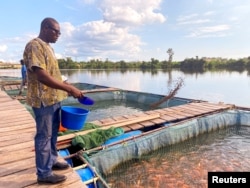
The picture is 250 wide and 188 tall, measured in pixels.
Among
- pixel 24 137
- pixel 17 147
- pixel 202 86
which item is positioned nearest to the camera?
pixel 17 147

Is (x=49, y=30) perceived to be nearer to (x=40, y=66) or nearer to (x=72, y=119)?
(x=40, y=66)

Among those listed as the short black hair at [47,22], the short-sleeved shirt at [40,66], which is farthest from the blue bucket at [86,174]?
the short black hair at [47,22]

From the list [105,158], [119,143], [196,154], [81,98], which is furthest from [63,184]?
[196,154]

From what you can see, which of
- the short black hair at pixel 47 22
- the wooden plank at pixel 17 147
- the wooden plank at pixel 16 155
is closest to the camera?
the short black hair at pixel 47 22

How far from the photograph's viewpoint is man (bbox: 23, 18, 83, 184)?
1.71 m

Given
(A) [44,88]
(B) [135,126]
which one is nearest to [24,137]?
(A) [44,88]

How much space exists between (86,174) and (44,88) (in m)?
1.73

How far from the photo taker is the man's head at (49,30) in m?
1.82

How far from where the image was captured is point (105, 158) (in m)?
3.90

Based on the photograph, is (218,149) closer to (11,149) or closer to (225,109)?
(225,109)

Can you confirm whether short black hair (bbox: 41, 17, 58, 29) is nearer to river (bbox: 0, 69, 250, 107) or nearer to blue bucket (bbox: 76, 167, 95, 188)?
blue bucket (bbox: 76, 167, 95, 188)

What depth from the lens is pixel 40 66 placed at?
1.69 m

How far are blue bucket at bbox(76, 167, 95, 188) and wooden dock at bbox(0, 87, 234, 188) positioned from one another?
0.75 metres

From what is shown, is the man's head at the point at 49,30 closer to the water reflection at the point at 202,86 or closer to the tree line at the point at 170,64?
the water reflection at the point at 202,86
